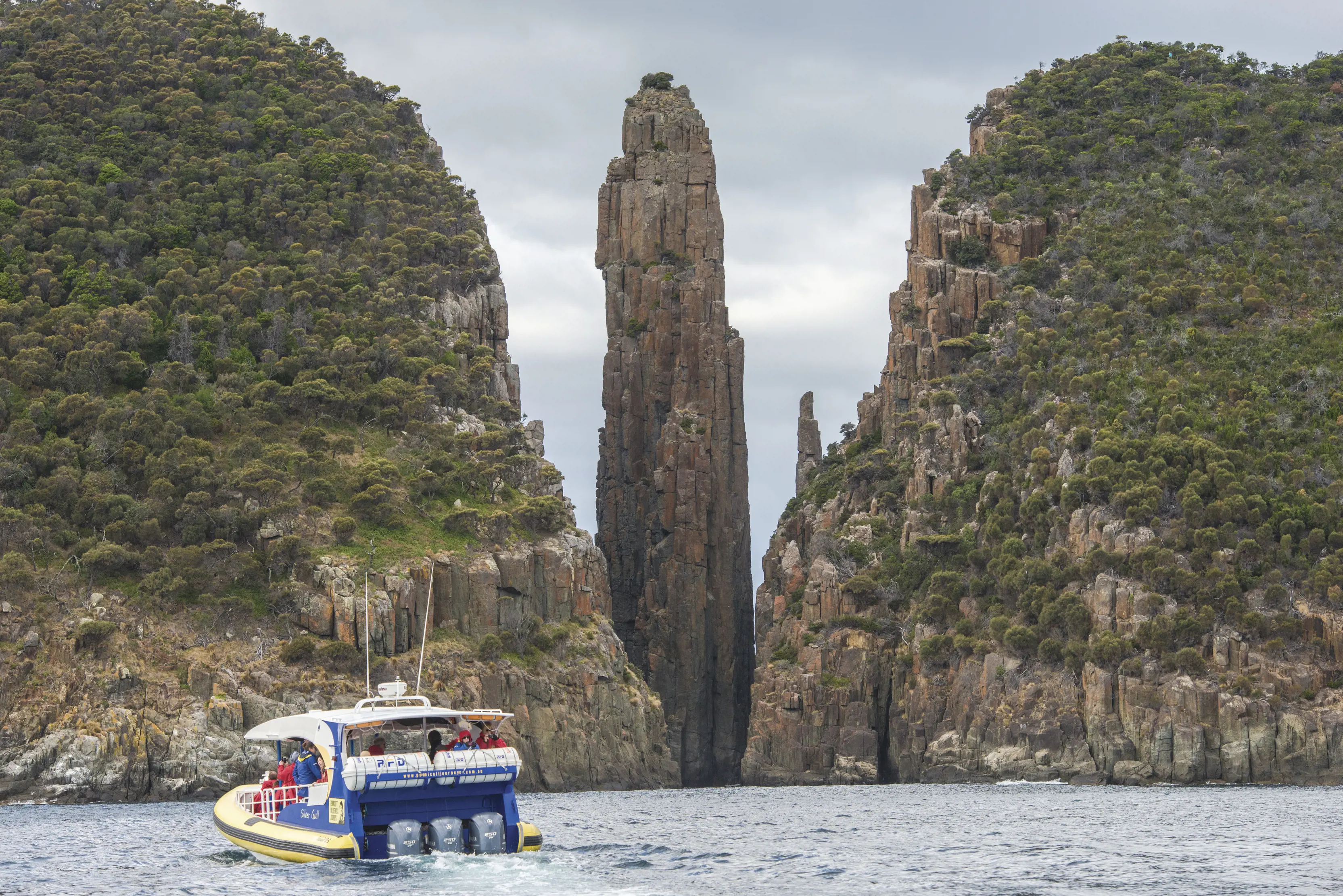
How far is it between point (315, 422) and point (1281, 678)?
223 ft

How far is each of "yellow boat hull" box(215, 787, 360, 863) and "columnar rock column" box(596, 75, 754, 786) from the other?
11222 centimetres

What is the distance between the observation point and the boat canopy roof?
53938 mm

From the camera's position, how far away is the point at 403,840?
52.0m

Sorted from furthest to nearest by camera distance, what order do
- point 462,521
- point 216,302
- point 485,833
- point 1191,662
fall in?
point 216,302 < point 462,521 < point 1191,662 < point 485,833

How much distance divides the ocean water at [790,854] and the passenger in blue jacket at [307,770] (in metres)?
2.55

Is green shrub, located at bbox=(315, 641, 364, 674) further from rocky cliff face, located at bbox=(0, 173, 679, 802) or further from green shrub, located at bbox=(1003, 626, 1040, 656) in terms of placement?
green shrub, located at bbox=(1003, 626, 1040, 656)

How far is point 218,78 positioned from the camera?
170 m

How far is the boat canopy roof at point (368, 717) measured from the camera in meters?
53.9

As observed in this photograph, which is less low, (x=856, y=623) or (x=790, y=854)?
(x=856, y=623)

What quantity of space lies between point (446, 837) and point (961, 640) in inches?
3260

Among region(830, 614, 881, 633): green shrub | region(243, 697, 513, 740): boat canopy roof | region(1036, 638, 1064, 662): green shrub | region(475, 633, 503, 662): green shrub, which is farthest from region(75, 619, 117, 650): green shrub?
region(1036, 638, 1064, 662): green shrub

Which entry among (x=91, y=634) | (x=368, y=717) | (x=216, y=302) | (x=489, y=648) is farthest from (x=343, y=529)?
(x=368, y=717)

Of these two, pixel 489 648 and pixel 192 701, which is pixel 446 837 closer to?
pixel 192 701

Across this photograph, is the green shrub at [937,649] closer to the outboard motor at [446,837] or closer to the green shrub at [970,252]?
the green shrub at [970,252]
